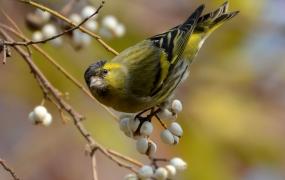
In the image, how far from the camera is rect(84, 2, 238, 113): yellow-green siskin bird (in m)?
3.24

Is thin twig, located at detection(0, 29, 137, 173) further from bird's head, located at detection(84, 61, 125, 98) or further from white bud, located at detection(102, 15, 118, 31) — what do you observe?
white bud, located at detection(102, 15, 118, 31)

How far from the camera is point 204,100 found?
193 inches

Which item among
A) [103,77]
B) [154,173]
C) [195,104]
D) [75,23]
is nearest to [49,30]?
[75,23]

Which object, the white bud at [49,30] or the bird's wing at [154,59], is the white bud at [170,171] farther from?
the white bud at [49,30]

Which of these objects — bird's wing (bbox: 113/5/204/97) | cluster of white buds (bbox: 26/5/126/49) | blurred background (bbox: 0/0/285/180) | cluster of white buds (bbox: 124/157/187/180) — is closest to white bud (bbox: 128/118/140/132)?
cluster of white buds (bbox: 124/157/187/180)

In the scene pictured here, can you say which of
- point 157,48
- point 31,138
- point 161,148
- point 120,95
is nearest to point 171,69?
point 157,48

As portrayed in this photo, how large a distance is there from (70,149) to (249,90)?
1483 mm

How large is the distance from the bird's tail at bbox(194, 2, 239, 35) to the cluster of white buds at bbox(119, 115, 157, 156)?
3.99 ft

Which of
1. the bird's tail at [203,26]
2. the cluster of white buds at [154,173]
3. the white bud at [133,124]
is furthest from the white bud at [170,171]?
the bird's tail at [203,26]

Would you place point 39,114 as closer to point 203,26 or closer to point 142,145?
point 142,145

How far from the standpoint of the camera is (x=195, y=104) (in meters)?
4.83

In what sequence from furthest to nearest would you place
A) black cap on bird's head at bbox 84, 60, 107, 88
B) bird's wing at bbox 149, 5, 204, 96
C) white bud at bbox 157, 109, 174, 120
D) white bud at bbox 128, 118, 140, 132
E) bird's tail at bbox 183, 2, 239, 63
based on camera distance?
bird's tail at bbox 183, 2, 239, 63, bird's wing at bbox 149, 5, 204, 96, black cap on bird's head at bbox 84, 60, 107, 88, white bud at bbox 157, 109, 174, 120, white bud at bbox 128, 118, 140, 132

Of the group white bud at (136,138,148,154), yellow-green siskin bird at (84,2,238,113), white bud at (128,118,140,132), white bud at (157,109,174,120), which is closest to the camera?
white bud at (136,138,148,154)

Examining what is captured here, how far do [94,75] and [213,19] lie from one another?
1092 mm
